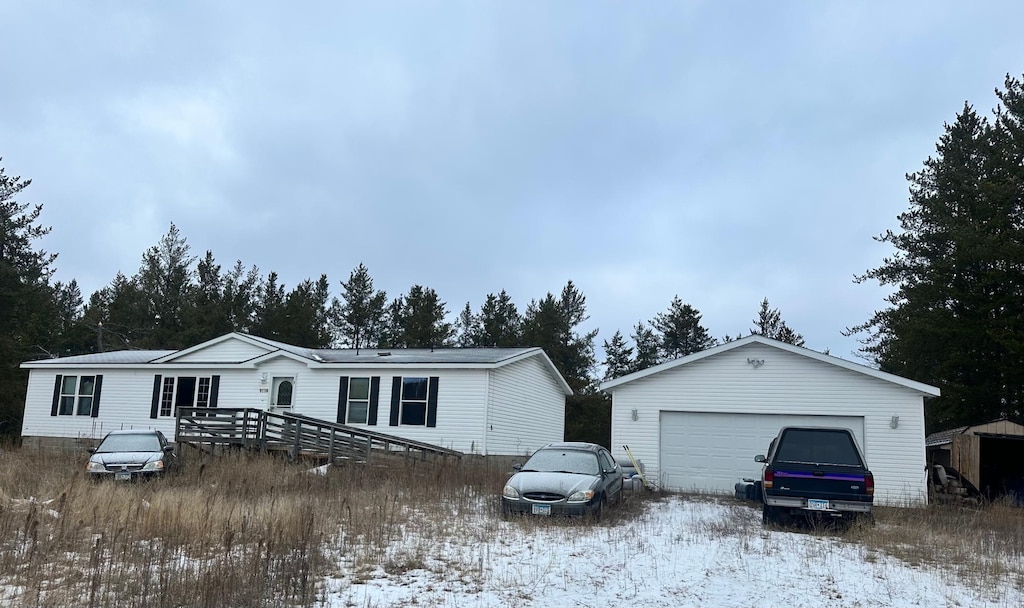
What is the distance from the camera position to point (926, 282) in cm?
3341

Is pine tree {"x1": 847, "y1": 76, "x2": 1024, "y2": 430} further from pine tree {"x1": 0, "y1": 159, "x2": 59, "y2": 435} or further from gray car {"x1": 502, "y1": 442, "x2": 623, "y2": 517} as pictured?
pine tree {"x1": 0, "y1": 159, "x2": 59, "y2": 435}

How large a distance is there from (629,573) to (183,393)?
74.9ft

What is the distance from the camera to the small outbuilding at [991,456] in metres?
19.7

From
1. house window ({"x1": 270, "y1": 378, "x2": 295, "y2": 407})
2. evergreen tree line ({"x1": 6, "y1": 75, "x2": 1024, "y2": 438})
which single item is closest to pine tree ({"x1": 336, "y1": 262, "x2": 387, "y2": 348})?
evergreen tree line ({"x1": 6, "y1": 75, "x2": 1024, "y2": 438})

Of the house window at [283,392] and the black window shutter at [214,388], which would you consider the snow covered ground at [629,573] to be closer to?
the house window at [283,392]

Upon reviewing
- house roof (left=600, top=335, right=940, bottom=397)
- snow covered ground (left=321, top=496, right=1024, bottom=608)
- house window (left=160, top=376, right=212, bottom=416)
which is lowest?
snow covered ground (left=321, top=496, right=1024, bottom=608)

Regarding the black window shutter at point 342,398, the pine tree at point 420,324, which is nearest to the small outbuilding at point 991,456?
the black window shutter at point 342,398

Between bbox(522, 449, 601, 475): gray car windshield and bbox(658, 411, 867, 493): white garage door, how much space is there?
6.25 m

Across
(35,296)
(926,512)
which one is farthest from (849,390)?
(35,296)

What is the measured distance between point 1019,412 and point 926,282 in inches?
270

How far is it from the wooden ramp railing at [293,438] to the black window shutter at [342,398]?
3045 millimetres

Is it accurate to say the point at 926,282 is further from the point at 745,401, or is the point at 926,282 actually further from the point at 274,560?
the point at 274,560

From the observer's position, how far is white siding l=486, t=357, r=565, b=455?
24198mm

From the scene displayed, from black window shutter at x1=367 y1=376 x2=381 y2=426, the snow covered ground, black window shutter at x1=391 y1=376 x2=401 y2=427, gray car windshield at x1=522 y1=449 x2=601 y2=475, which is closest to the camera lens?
the snow covered ground
